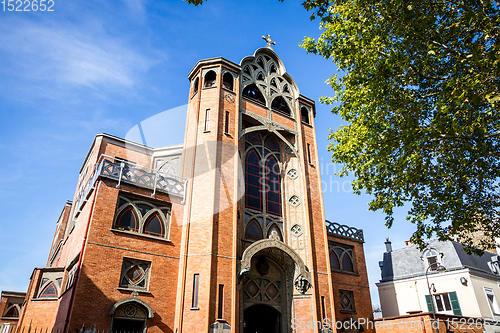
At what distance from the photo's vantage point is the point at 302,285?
59.4 ft

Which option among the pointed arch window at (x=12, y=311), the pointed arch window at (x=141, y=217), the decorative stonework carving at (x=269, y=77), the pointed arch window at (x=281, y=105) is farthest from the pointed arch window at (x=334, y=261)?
the pointed arch window at (x=12, y=311)

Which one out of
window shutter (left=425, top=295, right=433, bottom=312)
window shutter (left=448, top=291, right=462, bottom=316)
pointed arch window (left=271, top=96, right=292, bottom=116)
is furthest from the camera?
window shutter (left=425, top=295, right=433, bottom=312)

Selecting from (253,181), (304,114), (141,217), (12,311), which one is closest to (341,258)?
(253,181)

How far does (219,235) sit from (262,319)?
5.87 m

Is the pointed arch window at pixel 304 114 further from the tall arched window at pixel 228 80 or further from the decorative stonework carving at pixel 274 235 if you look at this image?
the decorative stonework carving at pixel 274 235

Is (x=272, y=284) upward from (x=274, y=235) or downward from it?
downward

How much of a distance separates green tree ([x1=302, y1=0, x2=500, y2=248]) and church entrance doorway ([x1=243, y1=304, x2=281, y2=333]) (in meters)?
7.62

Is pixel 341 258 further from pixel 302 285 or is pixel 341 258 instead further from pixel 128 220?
pixel 128 220

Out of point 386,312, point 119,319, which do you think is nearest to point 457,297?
point 386,312

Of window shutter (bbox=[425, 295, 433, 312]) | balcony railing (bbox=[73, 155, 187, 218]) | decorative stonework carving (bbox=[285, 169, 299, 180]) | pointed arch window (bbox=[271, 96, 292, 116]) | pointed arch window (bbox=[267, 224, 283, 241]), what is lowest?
window shutter (bbox=[425, 295, 433, 312])

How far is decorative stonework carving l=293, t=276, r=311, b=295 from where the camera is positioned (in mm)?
18094

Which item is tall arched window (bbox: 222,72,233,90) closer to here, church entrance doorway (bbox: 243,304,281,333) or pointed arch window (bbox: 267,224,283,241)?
pointed arch window (bbox: 267,224,283,241)

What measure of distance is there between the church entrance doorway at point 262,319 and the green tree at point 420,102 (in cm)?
762

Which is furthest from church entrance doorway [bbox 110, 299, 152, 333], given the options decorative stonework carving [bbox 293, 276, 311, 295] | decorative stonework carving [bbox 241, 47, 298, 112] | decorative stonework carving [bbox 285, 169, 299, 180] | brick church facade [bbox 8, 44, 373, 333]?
decorative stonework carving [bbox 241, 47, 298, 112]
